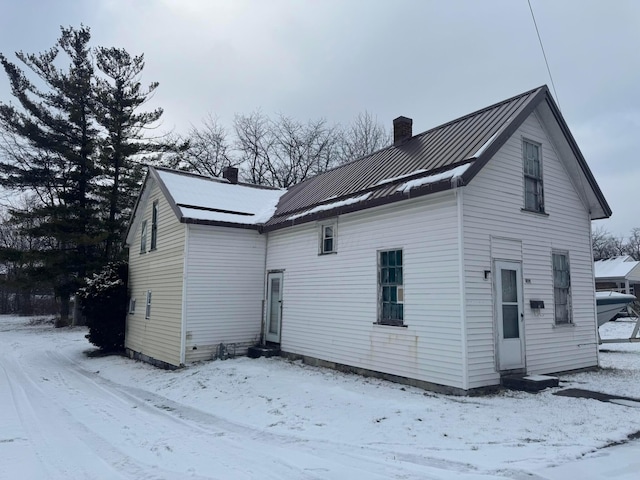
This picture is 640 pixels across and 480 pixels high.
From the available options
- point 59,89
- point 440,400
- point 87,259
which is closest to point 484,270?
point 440,400

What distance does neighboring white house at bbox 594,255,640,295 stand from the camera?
31312 mm

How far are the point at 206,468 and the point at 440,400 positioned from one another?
4.19m

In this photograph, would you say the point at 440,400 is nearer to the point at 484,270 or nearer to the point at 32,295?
the point at 484,270

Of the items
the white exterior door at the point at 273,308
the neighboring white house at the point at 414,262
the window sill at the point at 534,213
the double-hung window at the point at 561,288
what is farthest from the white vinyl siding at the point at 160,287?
the double-hung window at the point at 561,288

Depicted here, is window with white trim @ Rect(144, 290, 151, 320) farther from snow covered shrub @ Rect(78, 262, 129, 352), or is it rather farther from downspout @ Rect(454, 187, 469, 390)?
downspout @ Rect(454, 187, 469, 390)

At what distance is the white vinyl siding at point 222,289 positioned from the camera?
1236cm

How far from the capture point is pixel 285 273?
1307 cm

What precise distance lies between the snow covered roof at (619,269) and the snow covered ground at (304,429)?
24.1 metres

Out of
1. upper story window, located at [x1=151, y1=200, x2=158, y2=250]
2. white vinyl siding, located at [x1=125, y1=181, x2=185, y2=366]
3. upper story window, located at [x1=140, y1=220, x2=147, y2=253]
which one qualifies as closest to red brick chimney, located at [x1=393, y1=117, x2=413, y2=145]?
white vinyl siding, located at [x1=125, y1=181, x2=185, y2=366]

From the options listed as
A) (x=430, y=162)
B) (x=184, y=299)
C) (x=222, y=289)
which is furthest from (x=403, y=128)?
(x=184, y=299)

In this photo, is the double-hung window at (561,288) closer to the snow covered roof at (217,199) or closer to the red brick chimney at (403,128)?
the red brick chimney at (403,128)

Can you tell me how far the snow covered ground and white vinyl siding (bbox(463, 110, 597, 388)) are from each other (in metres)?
0.72

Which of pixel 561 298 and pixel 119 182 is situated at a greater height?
pixel 119 182

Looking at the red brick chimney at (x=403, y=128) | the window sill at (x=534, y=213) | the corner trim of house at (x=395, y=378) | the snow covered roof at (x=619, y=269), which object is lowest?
the corner trim of house at (x=395, y=378)
